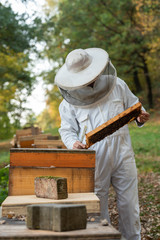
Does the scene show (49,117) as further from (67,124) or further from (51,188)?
(51,188)

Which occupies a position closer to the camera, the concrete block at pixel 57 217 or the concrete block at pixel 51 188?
the concrete block at pixel 57 217

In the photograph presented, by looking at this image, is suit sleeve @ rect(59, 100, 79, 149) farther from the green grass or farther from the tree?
the tree

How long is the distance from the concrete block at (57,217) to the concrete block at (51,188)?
38 cm

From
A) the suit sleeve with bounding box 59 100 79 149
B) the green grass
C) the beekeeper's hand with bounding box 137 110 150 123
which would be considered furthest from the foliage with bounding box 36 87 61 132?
the beekeeper's hand with bounding box 137 110 150 123

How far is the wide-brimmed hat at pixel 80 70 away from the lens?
2727 millimetres

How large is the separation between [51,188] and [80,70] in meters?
1.20

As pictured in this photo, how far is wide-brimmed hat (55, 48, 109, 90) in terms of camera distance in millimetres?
2727

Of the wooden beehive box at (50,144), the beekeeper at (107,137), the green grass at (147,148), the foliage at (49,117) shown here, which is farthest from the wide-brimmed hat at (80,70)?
the foliage at (49,117)

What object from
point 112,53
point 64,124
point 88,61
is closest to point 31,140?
point 64,124

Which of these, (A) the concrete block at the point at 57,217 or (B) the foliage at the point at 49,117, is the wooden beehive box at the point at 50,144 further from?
(B) the foliage at the point at 49,117

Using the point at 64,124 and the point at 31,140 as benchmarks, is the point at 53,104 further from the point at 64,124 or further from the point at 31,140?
the point at 64,124

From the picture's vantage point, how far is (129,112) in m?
2.49

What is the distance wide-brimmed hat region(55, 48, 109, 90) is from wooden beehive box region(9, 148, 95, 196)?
694 millimetres

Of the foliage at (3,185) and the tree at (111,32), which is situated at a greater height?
the tree at (111,32)
